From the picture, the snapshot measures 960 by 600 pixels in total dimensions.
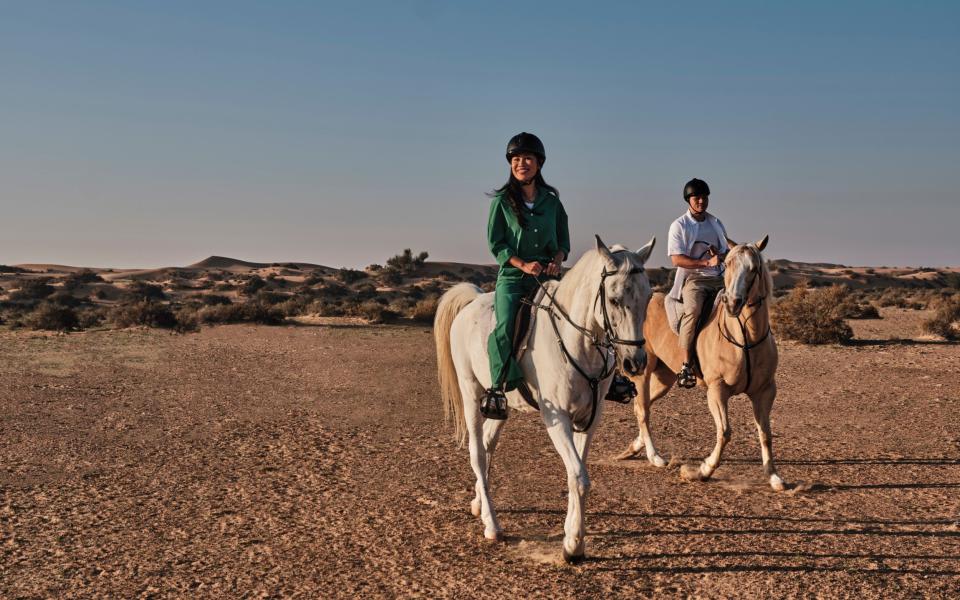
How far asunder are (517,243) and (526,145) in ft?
2.46

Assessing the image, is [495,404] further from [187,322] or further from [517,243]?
[187,322]

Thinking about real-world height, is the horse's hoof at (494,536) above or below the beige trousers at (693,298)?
below

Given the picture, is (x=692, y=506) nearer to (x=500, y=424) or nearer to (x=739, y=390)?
(x=739, y=390)

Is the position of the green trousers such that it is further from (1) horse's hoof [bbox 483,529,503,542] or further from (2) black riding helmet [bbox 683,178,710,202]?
(2) black riding helmet [bbox 683,178,710,202]

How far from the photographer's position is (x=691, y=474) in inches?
294

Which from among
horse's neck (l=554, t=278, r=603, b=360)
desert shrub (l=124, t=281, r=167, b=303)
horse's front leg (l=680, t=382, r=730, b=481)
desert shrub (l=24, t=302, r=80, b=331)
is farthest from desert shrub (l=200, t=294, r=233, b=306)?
horse's neck (l=554, t=278, r=603, b=360)

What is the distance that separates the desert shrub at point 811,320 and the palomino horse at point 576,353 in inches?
625

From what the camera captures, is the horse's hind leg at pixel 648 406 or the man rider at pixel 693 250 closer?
the man rider at pixel 693 250

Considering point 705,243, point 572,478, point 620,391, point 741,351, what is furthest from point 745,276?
point 572,478

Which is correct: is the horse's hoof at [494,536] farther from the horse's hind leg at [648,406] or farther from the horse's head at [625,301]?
the horse's hind leg at [648,406]

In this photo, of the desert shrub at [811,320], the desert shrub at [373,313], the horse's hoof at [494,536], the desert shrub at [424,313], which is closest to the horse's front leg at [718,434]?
the horse's hoof at [494,536]

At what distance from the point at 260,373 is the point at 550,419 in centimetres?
1120

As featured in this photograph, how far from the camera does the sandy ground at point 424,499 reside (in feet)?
16.7

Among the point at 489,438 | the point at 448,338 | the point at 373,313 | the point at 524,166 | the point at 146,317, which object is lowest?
the point at 489,438
